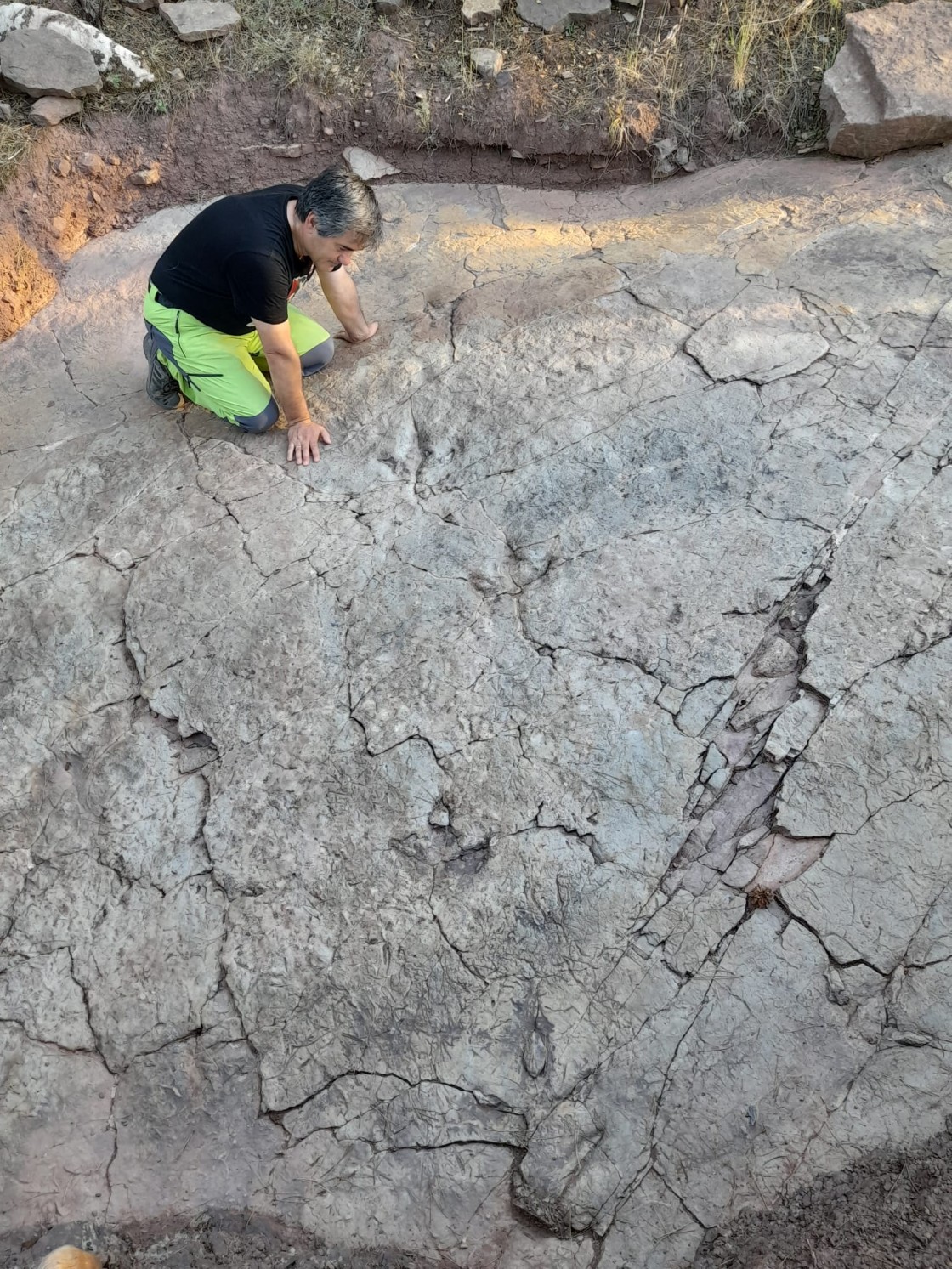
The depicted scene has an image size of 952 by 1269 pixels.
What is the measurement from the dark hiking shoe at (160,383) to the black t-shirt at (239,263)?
0.28m

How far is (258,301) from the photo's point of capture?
9.30ft

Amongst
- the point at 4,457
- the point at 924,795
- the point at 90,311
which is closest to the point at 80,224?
the point at 90,311

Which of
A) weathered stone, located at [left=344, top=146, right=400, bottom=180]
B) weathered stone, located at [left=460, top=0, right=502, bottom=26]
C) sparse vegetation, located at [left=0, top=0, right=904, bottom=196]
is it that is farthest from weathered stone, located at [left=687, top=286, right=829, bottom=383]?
weathered stone, located at [left=460, top=0, right=502, bottom=26]

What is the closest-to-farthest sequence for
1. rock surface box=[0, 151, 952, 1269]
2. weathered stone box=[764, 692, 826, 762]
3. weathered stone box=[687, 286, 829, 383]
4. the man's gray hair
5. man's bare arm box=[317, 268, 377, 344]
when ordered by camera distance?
rock surface box=[0, 151, 952, 1269] → weathered stone box=[764, 692, 826, 762] → the man's gray hair → weathered stone box=[687, 286, 829, 383] → man's bare arm box=[317, 268, 377, 344]

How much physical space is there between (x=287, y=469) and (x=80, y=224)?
2.02 meters

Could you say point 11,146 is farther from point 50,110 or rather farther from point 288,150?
point 288,150

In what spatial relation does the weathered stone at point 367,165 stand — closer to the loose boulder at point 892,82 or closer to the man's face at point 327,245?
the man's face at point 327,245

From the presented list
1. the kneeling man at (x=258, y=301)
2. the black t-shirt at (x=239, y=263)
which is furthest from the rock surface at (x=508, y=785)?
the black t-shirt at (x=239, y=263)

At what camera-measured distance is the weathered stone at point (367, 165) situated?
14.0 feet

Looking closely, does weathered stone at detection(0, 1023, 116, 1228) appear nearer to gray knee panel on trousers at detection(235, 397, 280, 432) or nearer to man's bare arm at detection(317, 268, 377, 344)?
gray knee panel on trousers at detection(235, 397, 280, 432)

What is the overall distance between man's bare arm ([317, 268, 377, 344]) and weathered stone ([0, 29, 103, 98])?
191 centimetres

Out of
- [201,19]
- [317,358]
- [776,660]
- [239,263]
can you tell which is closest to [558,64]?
[201,19]

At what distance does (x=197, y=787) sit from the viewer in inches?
99.3

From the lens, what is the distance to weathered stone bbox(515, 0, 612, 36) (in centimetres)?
429
